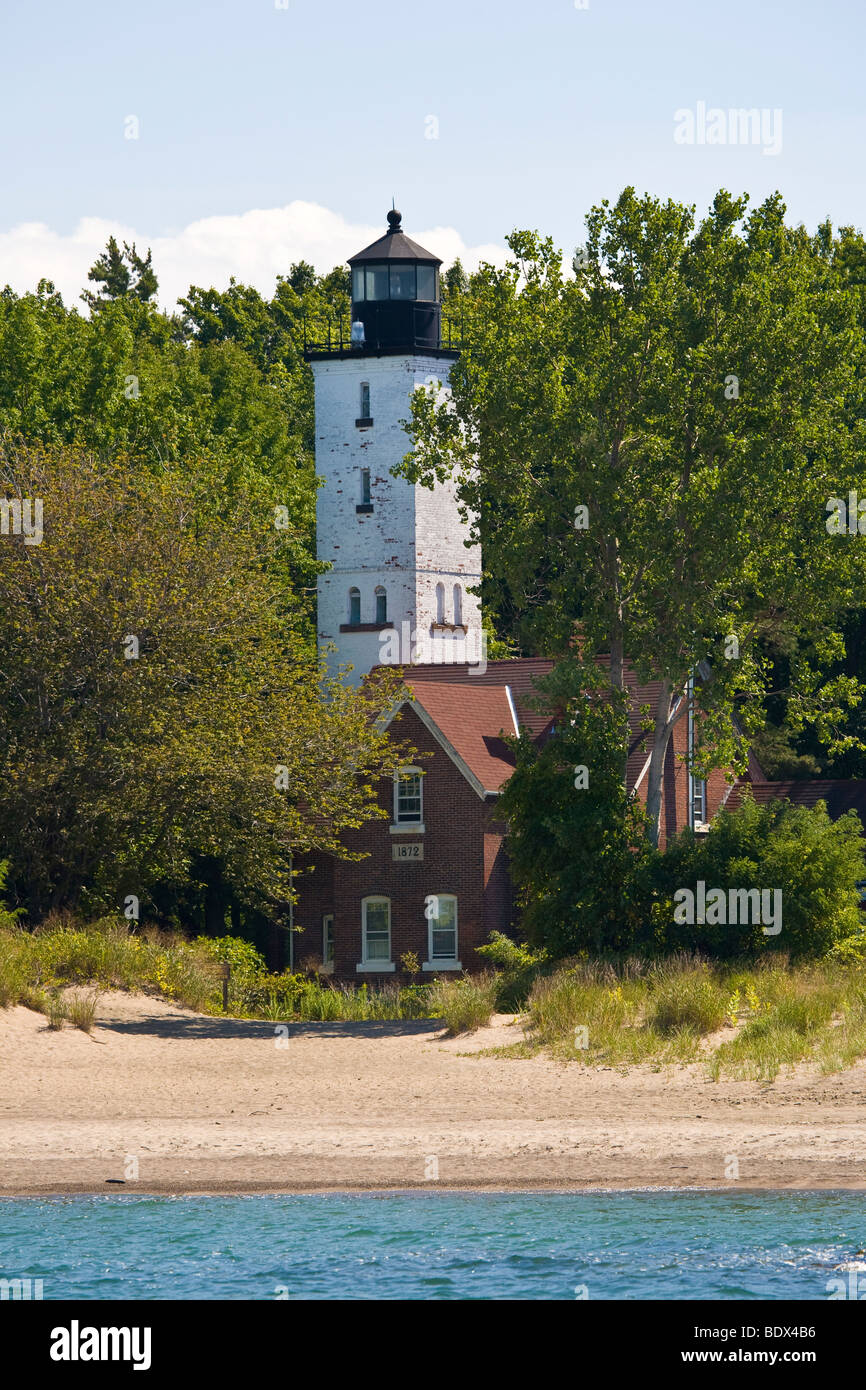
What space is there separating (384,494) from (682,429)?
23.1m

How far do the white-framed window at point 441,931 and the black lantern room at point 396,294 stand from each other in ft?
75.3

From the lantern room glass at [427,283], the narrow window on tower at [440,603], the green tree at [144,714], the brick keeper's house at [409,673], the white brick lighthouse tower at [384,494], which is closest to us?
the green tree at [144,714]

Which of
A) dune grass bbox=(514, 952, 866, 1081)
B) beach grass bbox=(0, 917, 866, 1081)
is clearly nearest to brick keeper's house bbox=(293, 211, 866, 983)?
beach grass bbox=(0, 917, 866, 1081)

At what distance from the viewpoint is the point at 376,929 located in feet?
150

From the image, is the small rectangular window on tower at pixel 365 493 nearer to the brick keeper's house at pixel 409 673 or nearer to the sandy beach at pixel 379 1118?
the brick keeper's house at pixel 409 673

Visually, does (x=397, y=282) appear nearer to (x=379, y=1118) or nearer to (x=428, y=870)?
(x=428, y=870)

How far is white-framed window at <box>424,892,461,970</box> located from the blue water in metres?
22.8

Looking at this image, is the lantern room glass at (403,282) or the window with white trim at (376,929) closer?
the window with white trim at (376,929)

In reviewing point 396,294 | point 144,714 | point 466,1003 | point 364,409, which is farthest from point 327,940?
point 396,294

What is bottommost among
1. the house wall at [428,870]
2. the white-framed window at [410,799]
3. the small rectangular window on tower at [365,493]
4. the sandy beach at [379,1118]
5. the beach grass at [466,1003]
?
the sandy beach at [379,1118]

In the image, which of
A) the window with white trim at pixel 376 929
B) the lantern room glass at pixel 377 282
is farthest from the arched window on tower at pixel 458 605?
the window with white trim at pixel 376 929

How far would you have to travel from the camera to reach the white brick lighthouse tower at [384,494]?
6072cm

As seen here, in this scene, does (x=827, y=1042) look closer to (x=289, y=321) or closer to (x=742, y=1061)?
(x=742, y=1061)

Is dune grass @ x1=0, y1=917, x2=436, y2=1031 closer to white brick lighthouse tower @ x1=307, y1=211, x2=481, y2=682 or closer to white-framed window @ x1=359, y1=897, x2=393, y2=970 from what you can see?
white-framed window @ x1=359, y1=897, x2=393, y2=970
